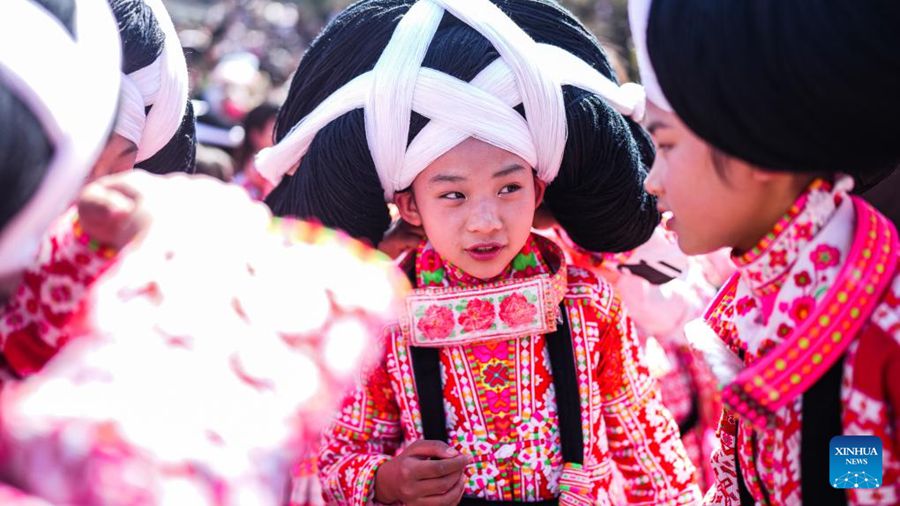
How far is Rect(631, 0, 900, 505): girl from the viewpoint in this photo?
1.26m

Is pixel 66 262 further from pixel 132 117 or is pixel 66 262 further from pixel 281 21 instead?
pixel 281 21

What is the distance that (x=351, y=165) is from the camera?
77.5 inches

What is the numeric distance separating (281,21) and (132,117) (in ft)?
74.0

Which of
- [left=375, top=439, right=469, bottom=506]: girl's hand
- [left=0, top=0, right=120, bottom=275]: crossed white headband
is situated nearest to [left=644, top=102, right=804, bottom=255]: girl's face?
[left=375, top=439, right=469, bottom=506]: girl's hand

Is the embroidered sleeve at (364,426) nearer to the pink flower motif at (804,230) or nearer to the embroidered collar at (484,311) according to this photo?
the embroidered collar at (484,311)

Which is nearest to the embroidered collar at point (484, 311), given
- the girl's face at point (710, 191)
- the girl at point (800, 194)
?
the girl's face at point (710, 191)

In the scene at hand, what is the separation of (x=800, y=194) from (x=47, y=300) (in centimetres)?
120

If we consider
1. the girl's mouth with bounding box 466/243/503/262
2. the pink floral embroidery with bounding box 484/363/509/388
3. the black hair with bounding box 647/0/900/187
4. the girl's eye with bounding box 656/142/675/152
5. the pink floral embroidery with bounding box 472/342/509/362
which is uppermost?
the black hair with bounding box 647/0/900/187

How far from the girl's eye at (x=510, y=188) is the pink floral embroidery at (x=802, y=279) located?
71 cm

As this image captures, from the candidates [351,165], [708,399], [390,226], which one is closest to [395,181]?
[351,165]

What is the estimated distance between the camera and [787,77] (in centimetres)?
127

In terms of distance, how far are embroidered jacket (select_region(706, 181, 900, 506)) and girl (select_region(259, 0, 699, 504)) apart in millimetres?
588

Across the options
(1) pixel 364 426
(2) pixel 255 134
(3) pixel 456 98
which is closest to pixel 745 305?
(3) pixel 456 98

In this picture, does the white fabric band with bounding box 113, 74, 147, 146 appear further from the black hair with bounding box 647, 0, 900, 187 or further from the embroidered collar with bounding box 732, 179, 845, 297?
the embroidered collar with bounding box 732, 179, 845, 297
